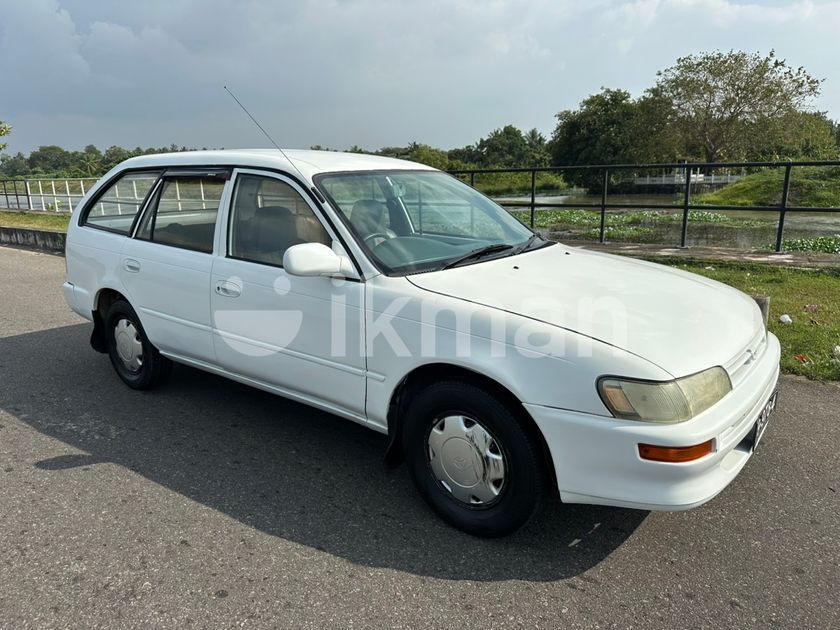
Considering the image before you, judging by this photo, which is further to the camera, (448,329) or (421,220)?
(421,220)

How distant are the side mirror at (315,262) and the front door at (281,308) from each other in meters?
0.09

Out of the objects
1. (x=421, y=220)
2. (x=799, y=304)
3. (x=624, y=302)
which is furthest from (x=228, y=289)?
(x=799, y=304)

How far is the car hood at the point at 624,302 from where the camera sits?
2553mm

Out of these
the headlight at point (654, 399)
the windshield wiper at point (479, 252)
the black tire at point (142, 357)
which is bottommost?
the black tire at point (142, 357)

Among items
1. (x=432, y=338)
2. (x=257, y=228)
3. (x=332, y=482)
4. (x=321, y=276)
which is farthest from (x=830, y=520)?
(x=257, y=228)

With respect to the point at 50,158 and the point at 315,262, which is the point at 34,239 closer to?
the point at 315,262

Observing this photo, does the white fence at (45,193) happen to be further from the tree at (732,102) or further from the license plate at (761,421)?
the tree at (732,102)

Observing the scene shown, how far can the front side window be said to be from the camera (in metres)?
3.47

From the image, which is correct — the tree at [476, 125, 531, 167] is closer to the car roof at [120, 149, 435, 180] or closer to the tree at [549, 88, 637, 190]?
the tree at [549, 88, 637, 190]

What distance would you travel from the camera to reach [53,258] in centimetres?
1209

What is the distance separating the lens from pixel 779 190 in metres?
28.0

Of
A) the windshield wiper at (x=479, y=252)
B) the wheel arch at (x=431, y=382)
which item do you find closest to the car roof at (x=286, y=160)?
the windshield wiper at (x=479, y=252)

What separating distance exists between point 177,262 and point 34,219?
1811cm

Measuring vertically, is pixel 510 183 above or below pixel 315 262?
above
